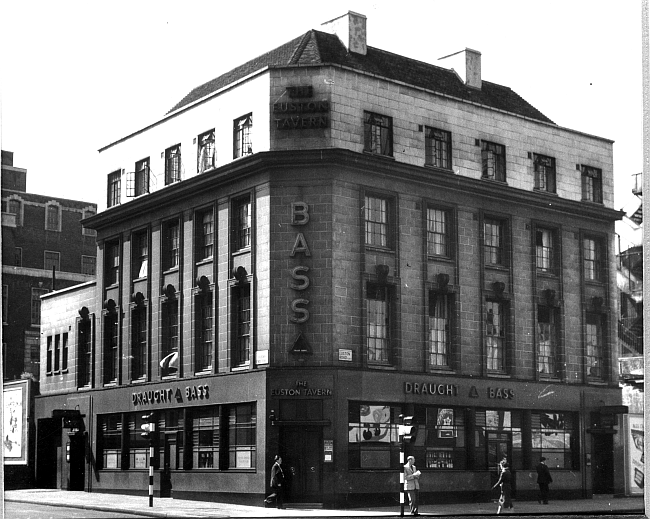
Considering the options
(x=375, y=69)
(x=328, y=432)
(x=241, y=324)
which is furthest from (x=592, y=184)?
(x=241, y=324)

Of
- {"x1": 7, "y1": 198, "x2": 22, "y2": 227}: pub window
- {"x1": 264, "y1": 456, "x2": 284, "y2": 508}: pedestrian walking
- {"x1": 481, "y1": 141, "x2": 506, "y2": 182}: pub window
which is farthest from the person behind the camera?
{"x1": 481, "y1": 141, "x2": 506, "y2": 182}: pub window

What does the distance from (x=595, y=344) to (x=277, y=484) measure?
7.81 meters

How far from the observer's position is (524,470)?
2342 cm

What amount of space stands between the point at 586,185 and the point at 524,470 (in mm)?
6564

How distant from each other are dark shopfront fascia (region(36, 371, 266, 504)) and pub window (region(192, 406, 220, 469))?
0.08ft

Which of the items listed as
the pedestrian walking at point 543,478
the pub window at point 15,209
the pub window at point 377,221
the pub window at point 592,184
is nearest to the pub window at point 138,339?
the pub window at point 15,209

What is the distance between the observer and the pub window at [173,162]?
79.7 ft

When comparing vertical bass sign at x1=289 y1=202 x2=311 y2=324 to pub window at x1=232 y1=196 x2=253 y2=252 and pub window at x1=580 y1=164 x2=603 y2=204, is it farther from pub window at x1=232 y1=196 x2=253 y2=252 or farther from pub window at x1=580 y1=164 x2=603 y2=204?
pub window at x1=580 y1=164 x2=603 y2=204

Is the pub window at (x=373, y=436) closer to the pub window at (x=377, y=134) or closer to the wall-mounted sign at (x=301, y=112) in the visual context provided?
the pub window at (x=377, y=134)

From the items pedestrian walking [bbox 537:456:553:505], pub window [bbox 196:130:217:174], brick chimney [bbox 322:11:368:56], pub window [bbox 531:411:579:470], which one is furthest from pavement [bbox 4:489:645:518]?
brick chimney [bbox 322:11:368:56]

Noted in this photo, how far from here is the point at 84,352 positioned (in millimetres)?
23969

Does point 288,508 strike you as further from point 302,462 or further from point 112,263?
point 112,263

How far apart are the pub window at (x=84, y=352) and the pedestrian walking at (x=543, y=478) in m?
10.2

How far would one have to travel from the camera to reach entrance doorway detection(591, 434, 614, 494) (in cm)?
2175
